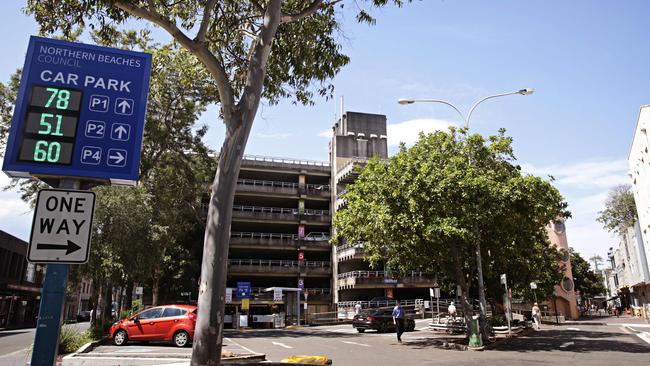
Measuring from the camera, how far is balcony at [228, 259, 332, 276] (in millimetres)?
45344

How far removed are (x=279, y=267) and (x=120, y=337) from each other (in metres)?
29.7

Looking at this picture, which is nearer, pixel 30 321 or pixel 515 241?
pixel 515 241

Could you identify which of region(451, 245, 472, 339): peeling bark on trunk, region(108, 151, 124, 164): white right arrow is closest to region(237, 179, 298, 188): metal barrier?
region(451, 245, 472, 339): peeling bark on trunk

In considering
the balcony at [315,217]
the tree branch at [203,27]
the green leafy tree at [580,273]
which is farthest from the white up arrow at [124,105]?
the green leafy tree at [580,273]

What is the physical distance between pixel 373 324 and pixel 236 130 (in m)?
21.6

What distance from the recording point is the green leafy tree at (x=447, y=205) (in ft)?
→ 54.3

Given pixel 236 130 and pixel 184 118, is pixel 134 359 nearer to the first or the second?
pixel 236 130

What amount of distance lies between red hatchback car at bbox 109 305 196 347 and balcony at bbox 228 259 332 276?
27.6m

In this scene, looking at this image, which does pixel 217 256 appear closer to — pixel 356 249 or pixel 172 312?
pixel 172 312

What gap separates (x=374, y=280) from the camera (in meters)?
43.9

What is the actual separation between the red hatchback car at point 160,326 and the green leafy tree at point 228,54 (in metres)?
9.18

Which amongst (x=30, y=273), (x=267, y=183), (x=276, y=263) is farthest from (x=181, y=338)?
(x=30, y=273)

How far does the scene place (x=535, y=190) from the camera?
17.5 meters

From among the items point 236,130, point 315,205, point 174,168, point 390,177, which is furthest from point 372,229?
point 315,205
